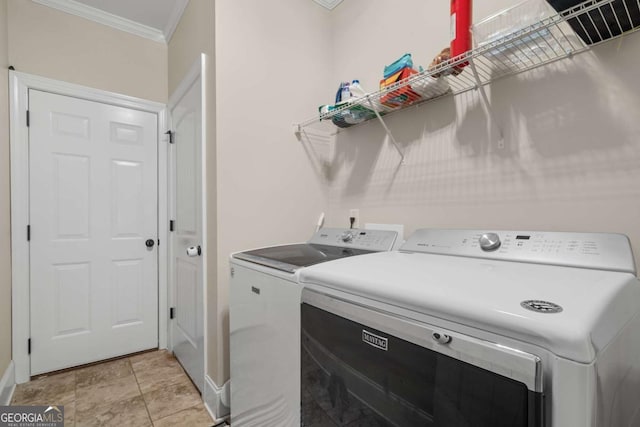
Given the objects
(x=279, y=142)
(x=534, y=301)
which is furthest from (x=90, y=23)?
A: (x=534, y=301)

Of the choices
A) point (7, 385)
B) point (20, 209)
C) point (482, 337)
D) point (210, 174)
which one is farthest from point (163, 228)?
point (482, 337)

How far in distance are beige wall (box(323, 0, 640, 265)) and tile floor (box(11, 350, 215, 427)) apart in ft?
5.14

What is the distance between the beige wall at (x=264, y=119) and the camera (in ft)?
5.25

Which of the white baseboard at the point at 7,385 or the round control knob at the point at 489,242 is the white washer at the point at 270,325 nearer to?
the round control knob at the point at 489,242

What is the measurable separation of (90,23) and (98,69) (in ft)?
1.09

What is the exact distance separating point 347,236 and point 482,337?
39.8 inches

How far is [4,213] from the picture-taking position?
179cm

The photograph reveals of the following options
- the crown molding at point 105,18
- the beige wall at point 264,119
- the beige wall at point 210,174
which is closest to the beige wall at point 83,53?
the crown molding at point 105,18

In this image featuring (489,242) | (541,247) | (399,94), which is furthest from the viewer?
(399,94)

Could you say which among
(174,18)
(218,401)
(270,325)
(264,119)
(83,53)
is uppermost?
(174,18)

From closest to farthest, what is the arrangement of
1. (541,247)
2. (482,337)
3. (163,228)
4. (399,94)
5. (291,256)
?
1. (482,337)
2. (541,247)
3. (291,256)
4. (399,94)
5. (163,228)

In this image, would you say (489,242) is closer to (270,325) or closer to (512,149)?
(512,149)

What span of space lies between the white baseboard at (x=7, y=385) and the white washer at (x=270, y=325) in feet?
4.51

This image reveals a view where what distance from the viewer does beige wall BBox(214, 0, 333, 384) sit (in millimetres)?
1601
